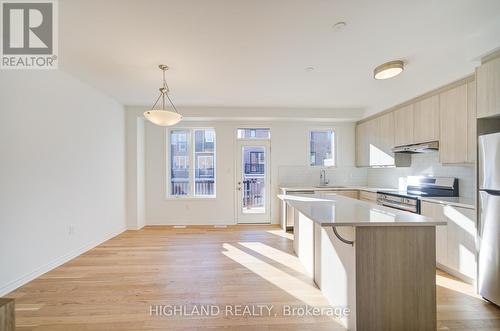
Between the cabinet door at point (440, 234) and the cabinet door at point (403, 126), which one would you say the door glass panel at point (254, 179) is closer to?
the cabinet door at point (403, 126)

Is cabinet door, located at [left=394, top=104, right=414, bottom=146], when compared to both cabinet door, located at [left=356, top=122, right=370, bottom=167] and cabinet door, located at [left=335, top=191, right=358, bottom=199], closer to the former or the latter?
cabinet door, located at [left=356, top=122, right=370, bottom=167]

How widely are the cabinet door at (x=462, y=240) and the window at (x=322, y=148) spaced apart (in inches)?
112

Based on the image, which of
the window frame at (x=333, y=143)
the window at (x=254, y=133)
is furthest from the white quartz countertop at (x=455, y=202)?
the window at (x=254, y=133)

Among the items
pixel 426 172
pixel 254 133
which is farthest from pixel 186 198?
pixel 426 172

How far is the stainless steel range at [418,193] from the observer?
127 inches

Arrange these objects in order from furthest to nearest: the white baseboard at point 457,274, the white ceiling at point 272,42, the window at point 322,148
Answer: the window at point 322,148 < the white baseboard at point 457,274 < the white ceiling at point 272,42

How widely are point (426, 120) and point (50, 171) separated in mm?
5265

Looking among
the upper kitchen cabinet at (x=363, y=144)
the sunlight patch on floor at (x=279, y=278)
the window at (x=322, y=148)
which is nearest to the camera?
the sunlight patch on floor at (x=279, y=278)

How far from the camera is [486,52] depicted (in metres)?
2.27

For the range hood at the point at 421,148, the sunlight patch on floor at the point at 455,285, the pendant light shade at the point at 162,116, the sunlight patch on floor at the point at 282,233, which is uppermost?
the pendant light shade at the point at 162,116

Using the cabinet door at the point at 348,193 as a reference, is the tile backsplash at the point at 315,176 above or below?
above

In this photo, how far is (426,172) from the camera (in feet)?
12.4

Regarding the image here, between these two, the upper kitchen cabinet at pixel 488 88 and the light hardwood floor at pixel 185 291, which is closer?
the light hardwood floor at pixel 185 291

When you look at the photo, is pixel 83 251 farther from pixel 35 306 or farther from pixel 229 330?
pixel 229 330
